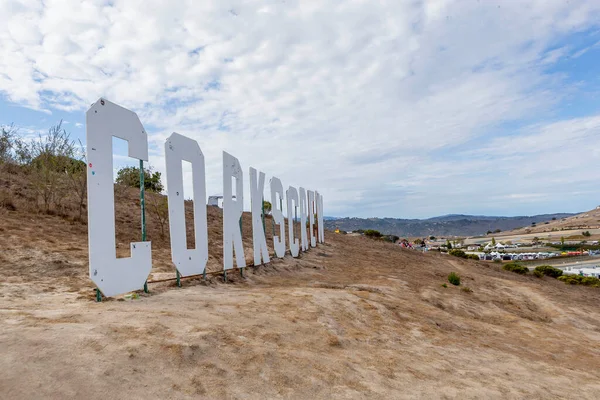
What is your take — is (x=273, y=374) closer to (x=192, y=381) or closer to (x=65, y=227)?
(x=192, y=381)

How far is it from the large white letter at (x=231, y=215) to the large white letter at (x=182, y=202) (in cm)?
175

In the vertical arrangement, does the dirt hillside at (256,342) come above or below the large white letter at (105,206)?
below

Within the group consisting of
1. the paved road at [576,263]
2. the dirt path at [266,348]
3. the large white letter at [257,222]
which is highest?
the large white letter at [257,222]

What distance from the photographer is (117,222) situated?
2105cm

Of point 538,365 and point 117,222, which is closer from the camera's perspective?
point 538,365

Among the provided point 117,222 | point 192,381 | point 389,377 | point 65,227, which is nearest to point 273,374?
point 192,381

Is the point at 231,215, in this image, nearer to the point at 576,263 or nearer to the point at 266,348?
the point at 266,348

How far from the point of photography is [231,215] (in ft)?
46.5

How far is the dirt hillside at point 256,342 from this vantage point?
4.55m

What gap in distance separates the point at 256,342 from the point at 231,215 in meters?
8.15

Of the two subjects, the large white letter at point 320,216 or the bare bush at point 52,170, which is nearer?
the bare bush at point 52,170

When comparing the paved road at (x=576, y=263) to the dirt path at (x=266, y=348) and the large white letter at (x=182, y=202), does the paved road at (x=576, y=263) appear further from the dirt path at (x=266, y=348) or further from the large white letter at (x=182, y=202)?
the large white letter at (x=182, y=202)

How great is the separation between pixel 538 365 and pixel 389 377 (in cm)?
416

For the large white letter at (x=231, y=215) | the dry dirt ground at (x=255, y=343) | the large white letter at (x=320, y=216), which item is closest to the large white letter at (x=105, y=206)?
the dry dirt ground at (x=255, y=343)
